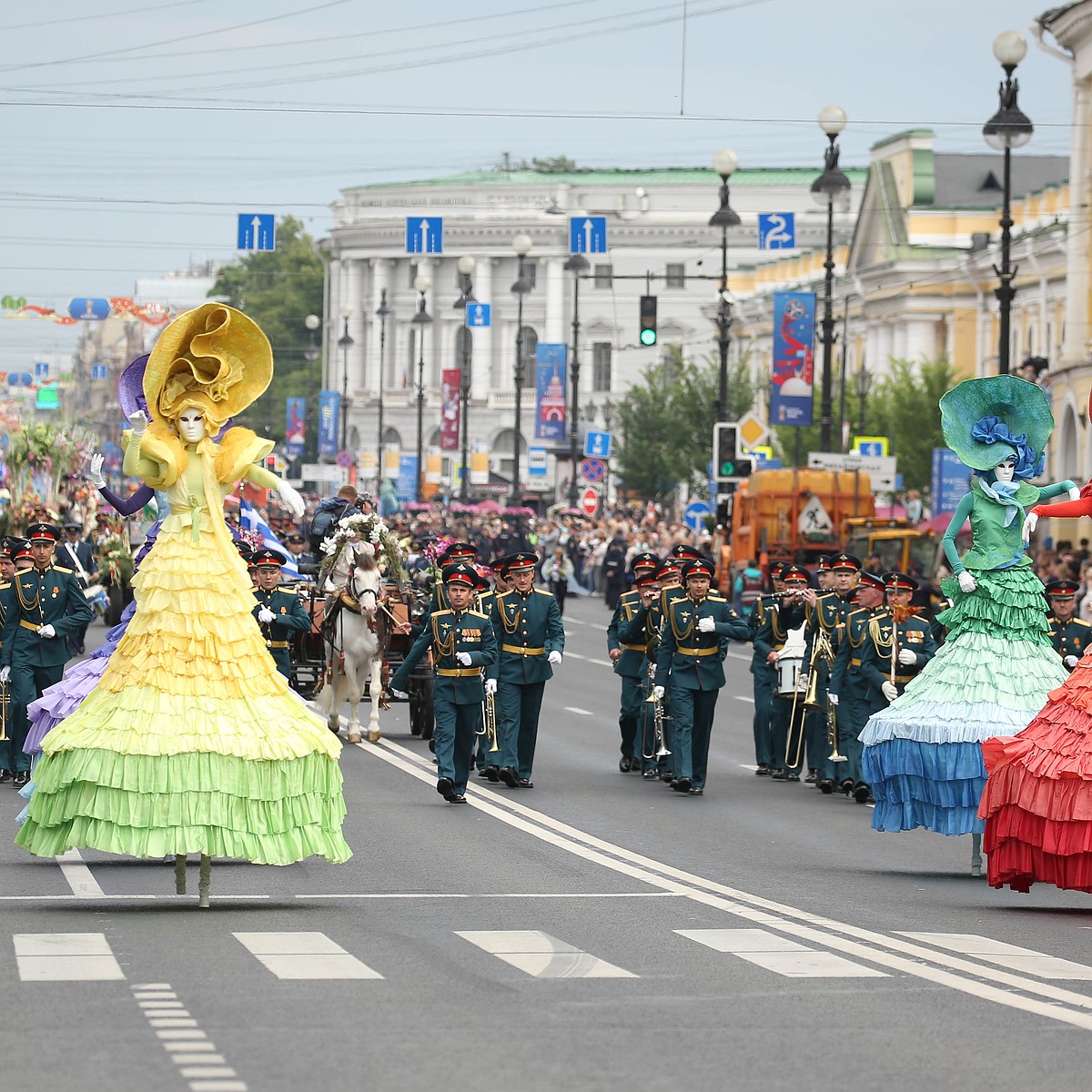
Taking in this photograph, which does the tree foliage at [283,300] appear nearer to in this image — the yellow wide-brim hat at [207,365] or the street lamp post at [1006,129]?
the street lamp post at [1006,129]

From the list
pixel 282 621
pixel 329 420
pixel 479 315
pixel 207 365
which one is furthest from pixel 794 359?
pixel 329 420

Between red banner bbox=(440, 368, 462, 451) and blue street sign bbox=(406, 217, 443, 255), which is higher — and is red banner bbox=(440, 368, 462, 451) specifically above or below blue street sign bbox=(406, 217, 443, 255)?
below

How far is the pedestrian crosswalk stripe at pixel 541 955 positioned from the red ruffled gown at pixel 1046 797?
8.54 ft

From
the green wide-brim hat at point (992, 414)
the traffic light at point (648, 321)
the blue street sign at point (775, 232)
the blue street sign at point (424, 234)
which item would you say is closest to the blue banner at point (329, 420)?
the blue street sign at point (424, 234)

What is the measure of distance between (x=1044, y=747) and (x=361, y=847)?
4.43 metres

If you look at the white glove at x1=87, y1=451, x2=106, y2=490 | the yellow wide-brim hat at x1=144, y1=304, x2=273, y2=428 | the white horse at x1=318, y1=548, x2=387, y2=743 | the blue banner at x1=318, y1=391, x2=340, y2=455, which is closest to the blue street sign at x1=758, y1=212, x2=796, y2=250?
the white horse at x1=318, y1=548, x2=387, y2=743

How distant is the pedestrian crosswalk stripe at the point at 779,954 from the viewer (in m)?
10.4

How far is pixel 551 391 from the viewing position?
7275 centimetres

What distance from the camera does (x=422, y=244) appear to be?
208ft

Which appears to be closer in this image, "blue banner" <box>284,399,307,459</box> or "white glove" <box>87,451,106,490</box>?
"white glove" <box>87,451,106,490</box>

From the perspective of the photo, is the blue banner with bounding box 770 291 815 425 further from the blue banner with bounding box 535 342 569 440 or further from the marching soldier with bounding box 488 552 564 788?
the marching soldier with bounding box 488 552 564 788

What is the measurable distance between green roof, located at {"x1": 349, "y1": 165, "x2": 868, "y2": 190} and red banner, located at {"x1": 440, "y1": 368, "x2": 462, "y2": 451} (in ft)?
127

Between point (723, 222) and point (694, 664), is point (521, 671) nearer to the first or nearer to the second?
point (694, 664)

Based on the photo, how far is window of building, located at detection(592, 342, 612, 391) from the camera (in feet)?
449
